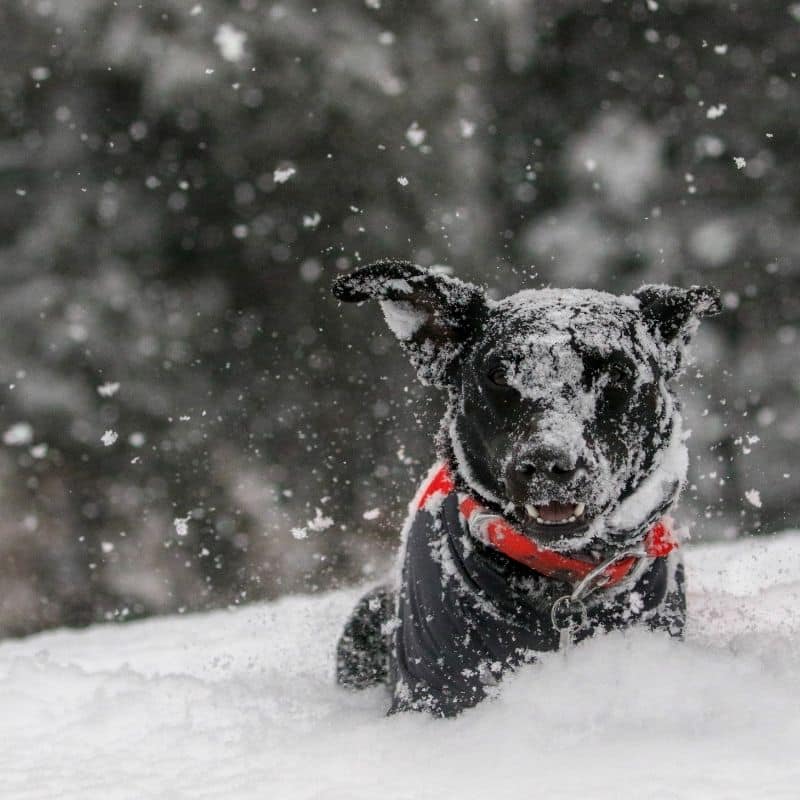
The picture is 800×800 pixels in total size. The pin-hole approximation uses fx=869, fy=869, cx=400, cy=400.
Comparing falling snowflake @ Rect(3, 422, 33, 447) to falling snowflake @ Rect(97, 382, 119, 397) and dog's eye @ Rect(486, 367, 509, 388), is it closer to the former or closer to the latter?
falling snowflake @ Rect(97, 382, 119, 397)

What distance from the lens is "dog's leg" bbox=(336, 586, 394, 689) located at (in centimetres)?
395

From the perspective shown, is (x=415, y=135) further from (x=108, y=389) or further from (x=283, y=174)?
(x=108, y=389)

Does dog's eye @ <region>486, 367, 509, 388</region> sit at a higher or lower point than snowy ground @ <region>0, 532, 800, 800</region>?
higher

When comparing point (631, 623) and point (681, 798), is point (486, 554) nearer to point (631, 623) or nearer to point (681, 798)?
point (631, 623)

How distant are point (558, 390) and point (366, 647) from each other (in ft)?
5.57

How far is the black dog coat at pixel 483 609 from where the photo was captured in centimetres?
294

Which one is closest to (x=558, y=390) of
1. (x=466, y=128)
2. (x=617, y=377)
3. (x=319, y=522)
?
(x=617, y=377)

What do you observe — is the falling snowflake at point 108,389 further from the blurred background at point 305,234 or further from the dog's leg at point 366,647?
the dog's leg at point 366,647

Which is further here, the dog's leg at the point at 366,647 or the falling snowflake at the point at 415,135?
the falling snowflake at the point at 415,135

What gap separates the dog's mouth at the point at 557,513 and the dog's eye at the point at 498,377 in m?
0.46

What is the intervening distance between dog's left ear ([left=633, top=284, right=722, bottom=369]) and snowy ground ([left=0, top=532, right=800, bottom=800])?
44.3 inches

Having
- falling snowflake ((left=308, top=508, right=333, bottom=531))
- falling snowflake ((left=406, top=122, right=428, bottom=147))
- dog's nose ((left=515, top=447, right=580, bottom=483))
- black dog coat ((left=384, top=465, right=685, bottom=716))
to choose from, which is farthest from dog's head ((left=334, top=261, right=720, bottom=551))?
falling snowflake ((left=406, top=122, right=428, bottom=147))

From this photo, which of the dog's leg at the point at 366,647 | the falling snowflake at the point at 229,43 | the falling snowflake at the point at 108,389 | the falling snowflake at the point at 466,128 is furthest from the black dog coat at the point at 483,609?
the falling snowflake at the point at 229,43

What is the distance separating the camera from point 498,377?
10.1ft
